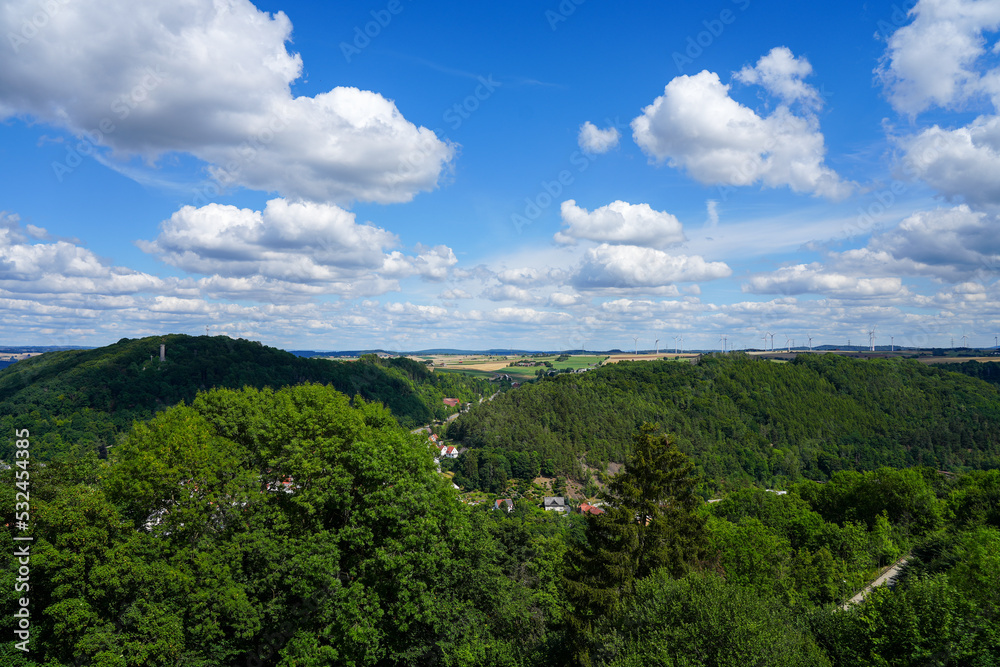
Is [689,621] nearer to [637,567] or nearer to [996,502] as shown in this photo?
[637,567]

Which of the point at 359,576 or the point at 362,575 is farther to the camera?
the point at 359,576

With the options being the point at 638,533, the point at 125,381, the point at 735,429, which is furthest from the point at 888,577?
the point at 125,381

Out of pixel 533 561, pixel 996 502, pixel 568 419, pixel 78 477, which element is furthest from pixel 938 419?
pixel 78 477

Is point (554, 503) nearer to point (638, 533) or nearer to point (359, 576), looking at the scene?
point (638, 533)

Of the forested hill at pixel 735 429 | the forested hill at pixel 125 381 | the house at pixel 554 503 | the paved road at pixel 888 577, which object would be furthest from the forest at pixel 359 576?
the forested hill at pixel 735 429

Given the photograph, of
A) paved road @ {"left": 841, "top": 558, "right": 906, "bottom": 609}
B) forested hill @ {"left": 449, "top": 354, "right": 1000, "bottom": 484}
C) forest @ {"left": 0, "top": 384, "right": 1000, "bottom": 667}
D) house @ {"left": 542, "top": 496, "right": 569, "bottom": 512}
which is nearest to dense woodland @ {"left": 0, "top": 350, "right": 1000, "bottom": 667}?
forest @ {"left": 0, "top": 384, "right": 1000, "bottom": 667}

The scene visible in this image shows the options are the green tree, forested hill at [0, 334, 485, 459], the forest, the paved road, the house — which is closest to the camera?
the forest

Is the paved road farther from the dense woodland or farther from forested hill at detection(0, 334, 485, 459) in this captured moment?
forested hill at detection(0, 334, 485, 459)
